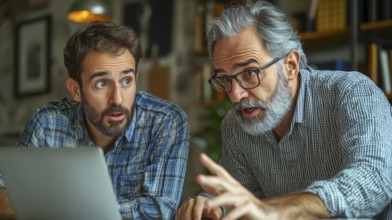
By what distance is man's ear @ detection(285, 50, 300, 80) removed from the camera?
1.92m

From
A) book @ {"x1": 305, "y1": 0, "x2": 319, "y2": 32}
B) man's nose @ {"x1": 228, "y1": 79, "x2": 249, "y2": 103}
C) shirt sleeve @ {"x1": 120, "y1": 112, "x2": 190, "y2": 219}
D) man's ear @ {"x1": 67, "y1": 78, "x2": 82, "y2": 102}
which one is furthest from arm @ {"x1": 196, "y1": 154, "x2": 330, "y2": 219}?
book @ {"x1": 305, "y1": 0, "x2": 319, "y2": 32}

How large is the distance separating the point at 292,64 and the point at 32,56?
4.09m

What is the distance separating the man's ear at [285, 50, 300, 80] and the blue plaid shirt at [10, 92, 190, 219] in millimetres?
453

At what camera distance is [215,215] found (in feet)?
5.38

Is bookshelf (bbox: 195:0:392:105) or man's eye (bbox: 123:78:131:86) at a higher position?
bookshelf (bbox: 195:0:392:105)

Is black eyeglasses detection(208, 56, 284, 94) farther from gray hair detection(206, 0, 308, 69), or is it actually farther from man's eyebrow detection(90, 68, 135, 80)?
man's eyebrow detection(90, 68, 135, 80)

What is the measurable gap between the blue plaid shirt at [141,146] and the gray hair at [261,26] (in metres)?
0.35

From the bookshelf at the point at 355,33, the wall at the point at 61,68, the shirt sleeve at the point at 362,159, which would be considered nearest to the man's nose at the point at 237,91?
the shirt sleeve at the point at 362,159

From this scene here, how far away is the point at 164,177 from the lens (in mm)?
2018

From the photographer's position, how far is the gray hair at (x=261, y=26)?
186cm

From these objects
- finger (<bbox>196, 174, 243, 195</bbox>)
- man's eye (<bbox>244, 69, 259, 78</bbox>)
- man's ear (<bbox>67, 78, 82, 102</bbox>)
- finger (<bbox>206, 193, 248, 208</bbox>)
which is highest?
man's eye (<bbox>244, 69, 259, 78</bbox>)

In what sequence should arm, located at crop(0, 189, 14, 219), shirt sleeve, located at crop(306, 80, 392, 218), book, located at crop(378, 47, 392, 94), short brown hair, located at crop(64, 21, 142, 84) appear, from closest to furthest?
shirt sleeve, located at crop(306, 80, 392, 218) → arm, located at crop(0, 189, 14, 219) → short brown hair, located at crop(64, 21, 142, 84) → book, located at crop(378, 47, 392, 94)

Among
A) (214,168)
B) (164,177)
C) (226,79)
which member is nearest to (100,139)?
(164,177)

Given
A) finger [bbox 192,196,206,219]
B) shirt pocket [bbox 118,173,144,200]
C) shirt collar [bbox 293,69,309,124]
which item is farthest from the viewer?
shirt pocket [bbox 118,173,144,200]
